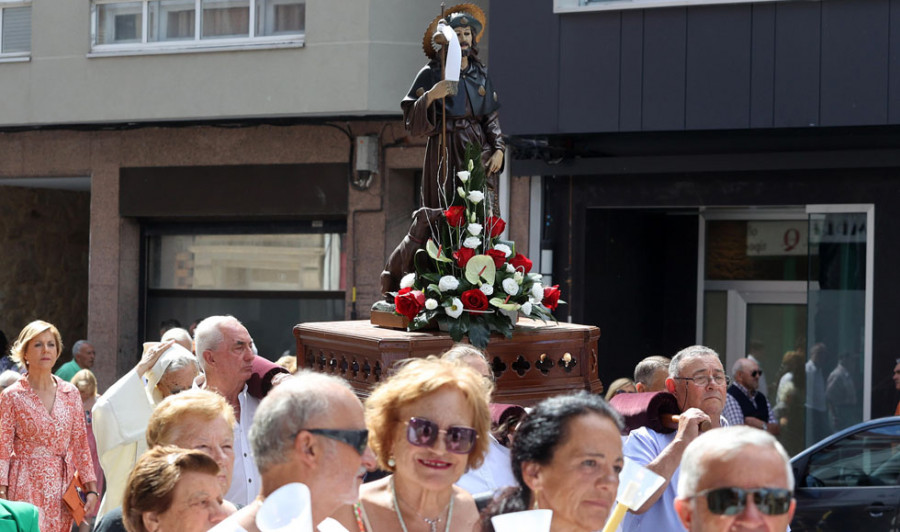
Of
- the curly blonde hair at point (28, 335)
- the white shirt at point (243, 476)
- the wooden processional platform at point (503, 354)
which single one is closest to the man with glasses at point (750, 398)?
the wooden processional platform at point (503, 354)

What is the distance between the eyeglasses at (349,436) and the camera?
2.92 metres

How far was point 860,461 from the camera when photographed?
27.1 feet

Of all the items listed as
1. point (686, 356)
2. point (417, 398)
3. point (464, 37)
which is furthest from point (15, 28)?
point (417, 398)

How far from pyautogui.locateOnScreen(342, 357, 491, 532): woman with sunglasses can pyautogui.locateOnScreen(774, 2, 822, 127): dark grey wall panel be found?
7.89 metres

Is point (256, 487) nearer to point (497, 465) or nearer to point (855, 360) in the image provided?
point (497, 465)

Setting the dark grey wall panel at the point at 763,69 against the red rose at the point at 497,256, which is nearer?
the red rose at the point at 497,256

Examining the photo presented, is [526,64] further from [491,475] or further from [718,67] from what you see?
[491,475]

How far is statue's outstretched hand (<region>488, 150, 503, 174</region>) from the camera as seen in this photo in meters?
5.96

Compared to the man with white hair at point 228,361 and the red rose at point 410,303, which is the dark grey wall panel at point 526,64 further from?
the man with white hair at point 228,361

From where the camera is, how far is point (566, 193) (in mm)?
12273

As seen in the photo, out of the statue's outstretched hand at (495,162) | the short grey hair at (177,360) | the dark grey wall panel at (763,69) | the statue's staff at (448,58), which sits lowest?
the short grey hair at (177,360)

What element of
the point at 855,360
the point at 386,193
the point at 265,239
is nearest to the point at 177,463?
the point at 855,360

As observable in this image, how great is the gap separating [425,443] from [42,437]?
4607 mm

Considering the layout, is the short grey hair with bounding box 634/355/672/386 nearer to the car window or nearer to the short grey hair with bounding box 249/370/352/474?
the car window
